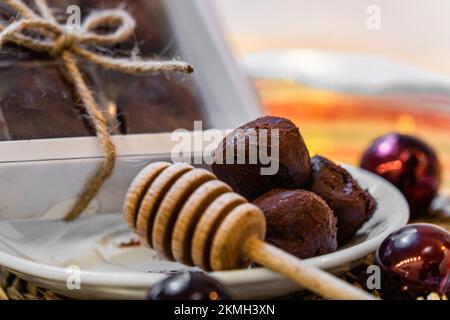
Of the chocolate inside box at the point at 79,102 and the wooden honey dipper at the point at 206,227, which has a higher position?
the chocolate inside box at the point at 79,102

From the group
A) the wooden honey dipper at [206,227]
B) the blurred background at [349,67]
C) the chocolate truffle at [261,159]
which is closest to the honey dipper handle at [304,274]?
the wooden honey dipper at [206,227]

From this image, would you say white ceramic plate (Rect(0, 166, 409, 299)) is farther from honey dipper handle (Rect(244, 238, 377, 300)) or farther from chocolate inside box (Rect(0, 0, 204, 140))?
chocolate inside box (Rect(0, 0, 204, 140))

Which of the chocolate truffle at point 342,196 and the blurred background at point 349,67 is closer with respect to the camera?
the chocolate truffle at point 342,196

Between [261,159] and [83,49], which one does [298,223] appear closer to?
[261,159]

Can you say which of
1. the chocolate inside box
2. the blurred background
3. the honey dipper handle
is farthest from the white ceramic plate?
the blurred background

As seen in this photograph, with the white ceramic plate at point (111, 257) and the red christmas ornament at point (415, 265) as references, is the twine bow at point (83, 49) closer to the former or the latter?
the white ceramic plate at point (111, 257)

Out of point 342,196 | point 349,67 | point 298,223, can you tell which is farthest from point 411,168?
point 349,67
